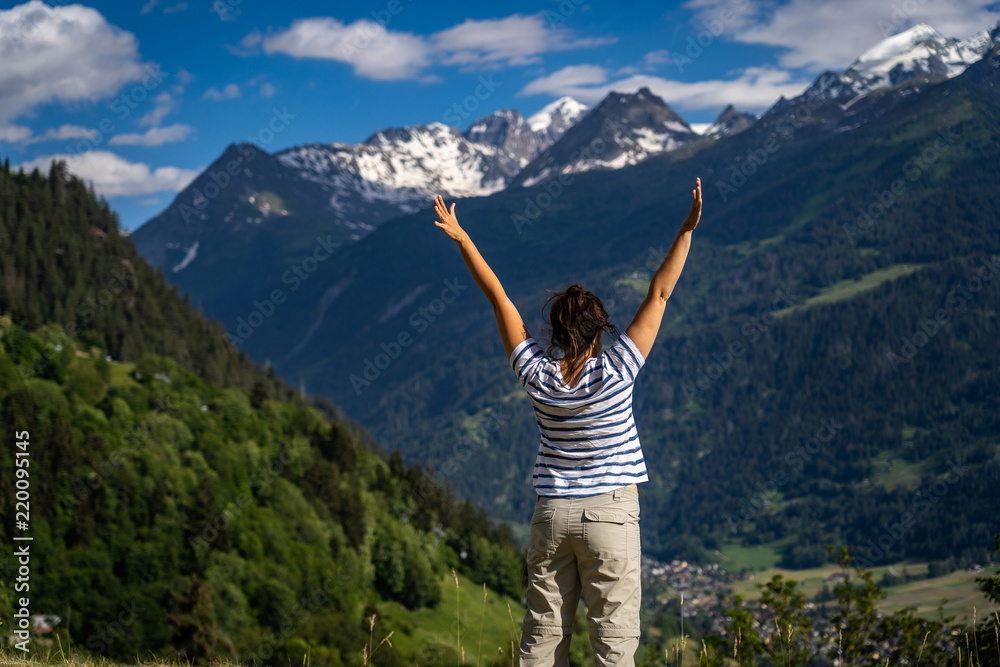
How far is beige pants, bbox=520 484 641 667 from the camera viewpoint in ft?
19.8

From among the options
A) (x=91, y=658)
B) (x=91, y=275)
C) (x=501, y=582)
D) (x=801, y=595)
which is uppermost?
(x=91, y=275)

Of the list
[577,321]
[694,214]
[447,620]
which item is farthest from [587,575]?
[447,620]

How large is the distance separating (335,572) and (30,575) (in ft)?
110

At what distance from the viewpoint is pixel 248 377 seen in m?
151

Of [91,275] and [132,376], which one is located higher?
[91,275]

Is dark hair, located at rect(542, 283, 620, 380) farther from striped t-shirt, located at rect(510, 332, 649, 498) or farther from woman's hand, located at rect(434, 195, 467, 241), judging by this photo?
woman's hand, located at rect(434, 195, 467, 241)

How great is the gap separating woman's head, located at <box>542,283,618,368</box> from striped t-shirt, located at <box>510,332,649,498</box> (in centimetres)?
13

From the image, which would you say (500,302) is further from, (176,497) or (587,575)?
(176,497)

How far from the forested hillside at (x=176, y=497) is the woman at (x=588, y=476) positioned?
3758cm

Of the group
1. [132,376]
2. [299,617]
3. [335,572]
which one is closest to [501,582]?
[335,572]

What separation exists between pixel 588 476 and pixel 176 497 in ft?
302

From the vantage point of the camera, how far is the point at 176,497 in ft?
291

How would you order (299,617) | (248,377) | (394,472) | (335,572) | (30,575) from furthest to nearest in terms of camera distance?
(248,377) → (394,472) → (335,572) → (299,617) → (30,575)

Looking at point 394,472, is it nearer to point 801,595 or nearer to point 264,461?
point 264,461
